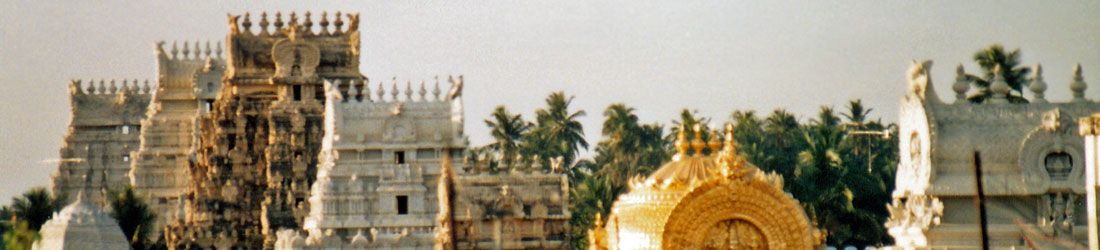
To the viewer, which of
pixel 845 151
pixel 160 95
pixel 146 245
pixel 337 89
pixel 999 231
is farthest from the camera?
pixel 160 95

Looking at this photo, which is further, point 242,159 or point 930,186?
point 242,159

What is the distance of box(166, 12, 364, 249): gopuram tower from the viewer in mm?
82188

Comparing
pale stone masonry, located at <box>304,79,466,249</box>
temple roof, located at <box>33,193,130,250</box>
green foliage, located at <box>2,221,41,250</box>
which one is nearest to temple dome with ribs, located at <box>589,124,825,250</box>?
pale stone masonry, located at <box>304,79,466,249</box>

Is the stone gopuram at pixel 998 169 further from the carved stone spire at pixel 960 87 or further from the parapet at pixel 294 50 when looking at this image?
the parapet at pixel 294 50

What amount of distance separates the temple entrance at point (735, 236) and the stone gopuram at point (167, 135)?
61.6m

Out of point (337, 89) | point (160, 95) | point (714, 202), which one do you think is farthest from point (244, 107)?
point (714, 202)

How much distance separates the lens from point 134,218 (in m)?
94.7

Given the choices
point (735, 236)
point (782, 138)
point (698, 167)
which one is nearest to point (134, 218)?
point (782, 138)

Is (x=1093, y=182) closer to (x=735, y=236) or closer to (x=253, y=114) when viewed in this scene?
(x=735, y=236)

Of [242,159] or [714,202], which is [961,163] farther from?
[242,159]

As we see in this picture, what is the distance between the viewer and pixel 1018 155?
50.4 meters

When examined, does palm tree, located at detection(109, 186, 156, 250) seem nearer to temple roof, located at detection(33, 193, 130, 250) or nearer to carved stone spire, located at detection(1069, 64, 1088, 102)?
temple roof, located at detection(33, 193, 130, 250)

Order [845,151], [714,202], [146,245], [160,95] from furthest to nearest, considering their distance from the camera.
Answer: [160,95]
[146,245]
[845,151]
[714,202]

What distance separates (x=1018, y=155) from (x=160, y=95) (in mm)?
55171
